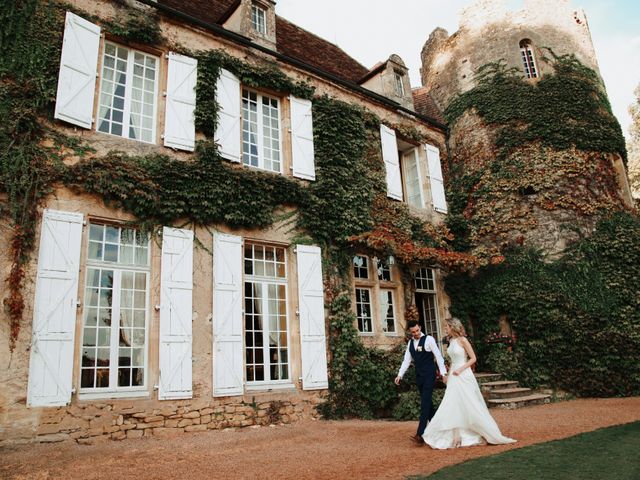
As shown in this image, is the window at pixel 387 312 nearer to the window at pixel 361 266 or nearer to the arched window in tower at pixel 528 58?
the window at pixel 361 266

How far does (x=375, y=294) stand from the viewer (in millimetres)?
9320

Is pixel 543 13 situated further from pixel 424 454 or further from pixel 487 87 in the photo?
pixel 424 454

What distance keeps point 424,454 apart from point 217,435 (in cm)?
285

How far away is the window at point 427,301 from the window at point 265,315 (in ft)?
12.5

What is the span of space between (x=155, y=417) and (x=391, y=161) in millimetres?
7022

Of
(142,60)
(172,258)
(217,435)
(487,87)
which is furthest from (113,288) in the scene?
(487,87)

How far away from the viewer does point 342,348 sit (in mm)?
8070

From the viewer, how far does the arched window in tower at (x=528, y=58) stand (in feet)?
39.0

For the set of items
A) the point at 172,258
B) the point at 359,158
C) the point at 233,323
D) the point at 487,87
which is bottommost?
the point at 233,323

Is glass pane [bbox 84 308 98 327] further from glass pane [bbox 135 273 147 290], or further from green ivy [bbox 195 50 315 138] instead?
green ivy [bbox 195 50 315 138]

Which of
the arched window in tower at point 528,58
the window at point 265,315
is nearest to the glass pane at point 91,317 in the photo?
the window at point 265,315

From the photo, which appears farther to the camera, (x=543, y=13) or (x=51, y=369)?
(x=543, y=13)

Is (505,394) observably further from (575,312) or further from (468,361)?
(468,361)

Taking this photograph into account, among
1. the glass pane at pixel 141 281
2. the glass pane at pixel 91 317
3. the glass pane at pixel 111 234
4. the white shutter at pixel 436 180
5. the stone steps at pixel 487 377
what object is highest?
the white shutter at pixel 436 180
